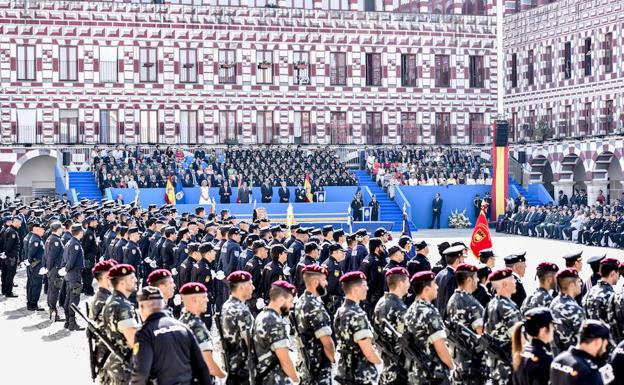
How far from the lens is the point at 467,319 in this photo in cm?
1262

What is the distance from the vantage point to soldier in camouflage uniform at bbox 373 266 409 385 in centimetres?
1221

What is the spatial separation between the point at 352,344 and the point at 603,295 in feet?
11.3

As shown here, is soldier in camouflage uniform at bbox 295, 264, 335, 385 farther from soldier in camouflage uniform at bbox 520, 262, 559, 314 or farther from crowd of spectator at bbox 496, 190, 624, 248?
crowd of spectator at bbox 496, 190, 624, 248

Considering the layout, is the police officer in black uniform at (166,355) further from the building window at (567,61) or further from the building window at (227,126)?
the building window at (567,61)

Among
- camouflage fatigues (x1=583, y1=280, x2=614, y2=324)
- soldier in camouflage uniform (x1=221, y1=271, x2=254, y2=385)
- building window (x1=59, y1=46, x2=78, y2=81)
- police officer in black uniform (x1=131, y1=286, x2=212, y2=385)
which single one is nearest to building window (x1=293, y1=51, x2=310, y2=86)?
building window (x1=59, y1=46, x2=78, y2=81)

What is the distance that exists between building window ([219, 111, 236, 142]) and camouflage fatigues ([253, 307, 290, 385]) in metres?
48.1

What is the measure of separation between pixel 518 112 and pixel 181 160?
20976mm

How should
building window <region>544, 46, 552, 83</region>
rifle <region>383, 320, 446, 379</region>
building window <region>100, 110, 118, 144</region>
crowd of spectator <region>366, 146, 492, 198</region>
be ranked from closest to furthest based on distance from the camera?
rifle <region>383, 320, 446, 379</region>
crowd of spectator <region>366, 146, 492, 198</region>
building window <region>100, 110, 118, 144</region>
building window <region>544, 46, 552, 83</region>

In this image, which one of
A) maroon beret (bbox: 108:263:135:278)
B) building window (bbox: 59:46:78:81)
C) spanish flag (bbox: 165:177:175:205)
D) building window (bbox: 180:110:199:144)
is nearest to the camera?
Result: maroon beret (bbox: 108:263:135:278)

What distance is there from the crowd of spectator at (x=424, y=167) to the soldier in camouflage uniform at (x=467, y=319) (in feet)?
Answer: 139

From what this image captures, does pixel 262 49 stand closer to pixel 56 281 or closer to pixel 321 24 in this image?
pixel 321 24

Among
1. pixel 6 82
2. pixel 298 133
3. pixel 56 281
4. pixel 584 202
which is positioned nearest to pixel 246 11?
pixel 298 133

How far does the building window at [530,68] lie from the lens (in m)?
61.7

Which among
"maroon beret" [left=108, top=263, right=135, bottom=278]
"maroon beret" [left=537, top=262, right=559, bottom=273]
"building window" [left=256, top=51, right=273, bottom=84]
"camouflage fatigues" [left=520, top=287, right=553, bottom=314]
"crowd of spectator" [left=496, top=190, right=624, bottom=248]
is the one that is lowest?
"crowd of spectator" [left=496, top=190, right=624, bottom=248]
